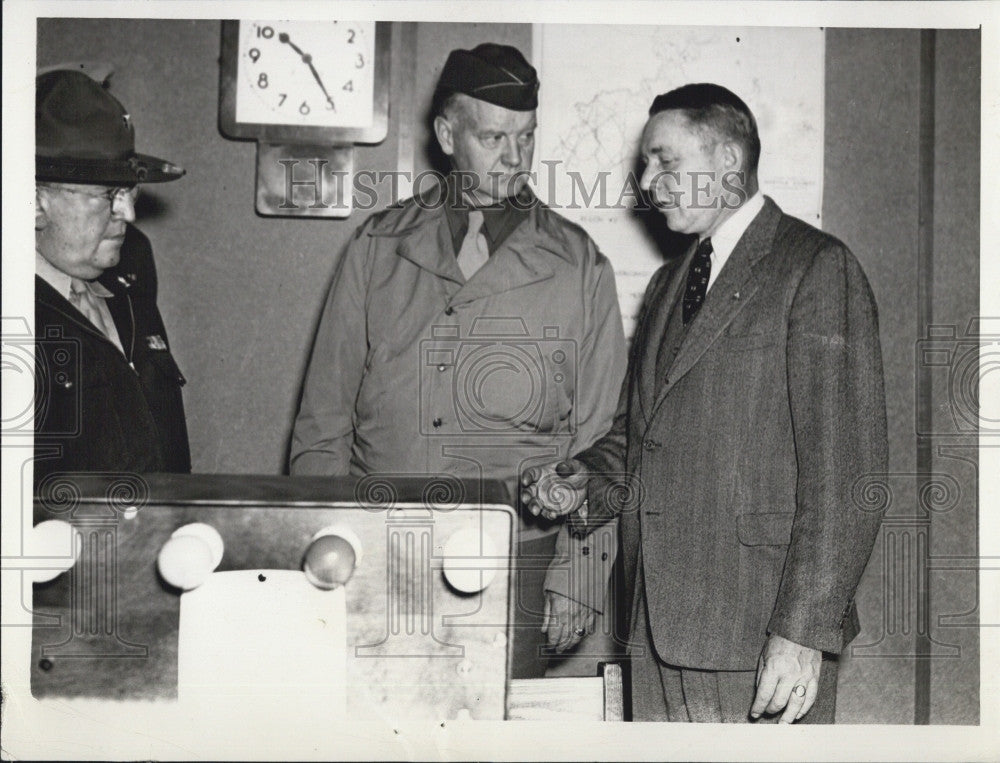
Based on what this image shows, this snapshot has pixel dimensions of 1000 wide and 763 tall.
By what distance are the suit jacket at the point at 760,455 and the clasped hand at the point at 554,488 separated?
0.31ft

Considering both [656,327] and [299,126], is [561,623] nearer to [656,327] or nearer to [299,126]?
[656,327]

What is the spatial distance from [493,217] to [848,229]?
57cm

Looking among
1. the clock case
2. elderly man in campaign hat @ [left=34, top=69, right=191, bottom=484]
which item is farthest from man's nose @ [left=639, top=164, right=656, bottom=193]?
elderly man in campaign hat @ [left=34, top=69, right=191, bottom=484]

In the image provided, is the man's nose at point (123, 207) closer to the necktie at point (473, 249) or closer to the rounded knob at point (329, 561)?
the necktie at point (473, 249)

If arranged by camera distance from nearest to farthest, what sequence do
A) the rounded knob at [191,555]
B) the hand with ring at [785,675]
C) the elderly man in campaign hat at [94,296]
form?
the rounded knob at [191,555], the hand with ring at [785,675], the elderly man in campaign hat at [94,296]

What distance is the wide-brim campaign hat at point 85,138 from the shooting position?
4.97 feet

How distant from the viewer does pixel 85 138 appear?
1525 millimetres

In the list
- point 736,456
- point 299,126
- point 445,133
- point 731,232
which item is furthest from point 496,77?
point 736,456

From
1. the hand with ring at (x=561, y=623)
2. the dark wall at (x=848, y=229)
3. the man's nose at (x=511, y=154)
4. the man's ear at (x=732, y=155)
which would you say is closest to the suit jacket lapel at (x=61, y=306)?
the dark wall at (x=848, y=229)

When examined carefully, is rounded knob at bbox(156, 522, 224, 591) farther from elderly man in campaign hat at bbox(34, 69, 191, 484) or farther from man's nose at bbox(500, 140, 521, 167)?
man's nose at bbox(500, 140, 521, 167)

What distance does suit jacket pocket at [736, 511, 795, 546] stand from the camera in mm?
A: 1414

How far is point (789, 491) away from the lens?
1416 mm

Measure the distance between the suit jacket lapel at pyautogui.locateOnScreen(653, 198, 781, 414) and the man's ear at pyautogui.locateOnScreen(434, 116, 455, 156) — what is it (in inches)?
18.4

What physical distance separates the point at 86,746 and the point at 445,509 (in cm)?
67
